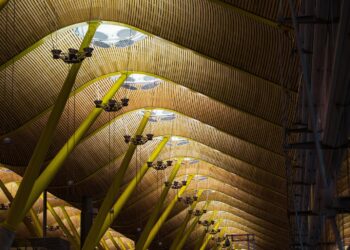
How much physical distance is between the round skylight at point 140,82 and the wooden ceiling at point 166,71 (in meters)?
0.48

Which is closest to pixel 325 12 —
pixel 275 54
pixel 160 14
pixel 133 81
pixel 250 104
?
pixel 275 54

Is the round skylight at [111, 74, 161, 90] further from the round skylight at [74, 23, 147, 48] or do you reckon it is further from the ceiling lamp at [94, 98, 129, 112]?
the ceiling lamp at [94, 98, 129, 112]

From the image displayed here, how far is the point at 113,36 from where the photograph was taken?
1411 inches

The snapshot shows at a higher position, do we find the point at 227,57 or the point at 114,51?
the point at 114,51

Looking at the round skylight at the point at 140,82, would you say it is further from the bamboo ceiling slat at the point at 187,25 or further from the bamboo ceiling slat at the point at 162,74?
the bamboo ceiling slat at the point at 187,25

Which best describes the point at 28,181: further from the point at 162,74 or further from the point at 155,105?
the point at 155,105

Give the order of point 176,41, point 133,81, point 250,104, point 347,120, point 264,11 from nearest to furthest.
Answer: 1. point 347,120
2. point 264,11
3. point 176,41
4. point 250,104
5. point 133,81

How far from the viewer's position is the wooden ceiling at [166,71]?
28.8 m

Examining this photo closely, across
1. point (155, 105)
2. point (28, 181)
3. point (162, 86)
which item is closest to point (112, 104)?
point (28, 181)

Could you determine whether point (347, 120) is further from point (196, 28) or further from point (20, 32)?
point (20, 32)

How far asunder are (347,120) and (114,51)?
2273 cm

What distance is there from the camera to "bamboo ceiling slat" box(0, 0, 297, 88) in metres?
28.6

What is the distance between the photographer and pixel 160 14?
30.1 m

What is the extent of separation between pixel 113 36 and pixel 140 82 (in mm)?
7082
